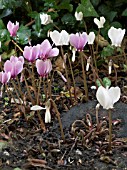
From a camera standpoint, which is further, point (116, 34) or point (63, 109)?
point (63, 109)

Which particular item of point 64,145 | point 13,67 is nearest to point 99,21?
point 13,67

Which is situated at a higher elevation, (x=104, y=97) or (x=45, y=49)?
(x=45, y=49)

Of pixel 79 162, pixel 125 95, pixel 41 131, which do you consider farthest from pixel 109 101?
pixel 125 95

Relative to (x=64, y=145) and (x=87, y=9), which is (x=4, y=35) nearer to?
(x=87, y=9)

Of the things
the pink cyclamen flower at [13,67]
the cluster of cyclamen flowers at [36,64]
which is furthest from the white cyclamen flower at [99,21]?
the pink cyclamen flower at [13,67]

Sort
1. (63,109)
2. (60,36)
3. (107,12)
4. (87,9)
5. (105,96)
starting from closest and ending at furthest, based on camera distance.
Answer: (105,96), (60,36), (63,109), (87,9), (107,12)

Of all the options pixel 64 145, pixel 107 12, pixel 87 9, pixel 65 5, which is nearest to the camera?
pixel 64 145

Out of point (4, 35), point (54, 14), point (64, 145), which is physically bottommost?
point (64, 145)

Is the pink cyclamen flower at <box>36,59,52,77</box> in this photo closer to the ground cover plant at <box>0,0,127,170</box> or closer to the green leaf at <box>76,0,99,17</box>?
the ground cover plant at <box>0,0,127,170</box>

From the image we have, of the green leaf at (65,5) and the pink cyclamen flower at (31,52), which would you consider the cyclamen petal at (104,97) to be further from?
the green leaf at (65,5)
